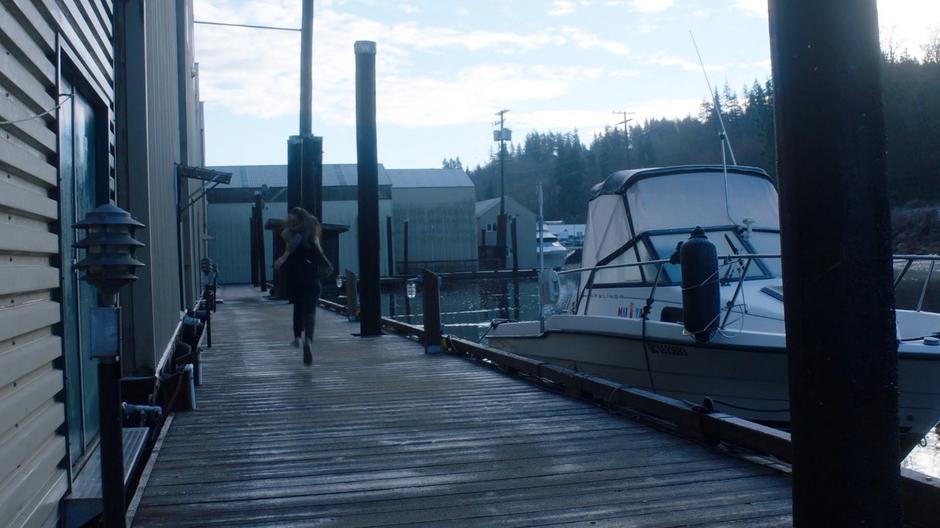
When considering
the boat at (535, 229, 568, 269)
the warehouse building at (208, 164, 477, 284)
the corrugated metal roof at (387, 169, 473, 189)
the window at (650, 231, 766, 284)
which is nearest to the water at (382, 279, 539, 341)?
the boat at (535, 229, 568, 269)

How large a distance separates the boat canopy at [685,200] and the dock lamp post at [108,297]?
779 cm

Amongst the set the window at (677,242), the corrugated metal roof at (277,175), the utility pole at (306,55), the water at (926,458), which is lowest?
the water at (926,458)

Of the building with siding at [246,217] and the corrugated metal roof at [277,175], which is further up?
the corrugated metal roof at [277,175]

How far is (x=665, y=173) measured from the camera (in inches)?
427

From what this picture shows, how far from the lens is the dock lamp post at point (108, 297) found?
3.43 metres

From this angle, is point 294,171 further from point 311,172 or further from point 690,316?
point 690,316

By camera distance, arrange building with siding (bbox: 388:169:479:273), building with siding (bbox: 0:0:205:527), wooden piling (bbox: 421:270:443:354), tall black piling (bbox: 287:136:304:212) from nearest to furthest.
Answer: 1. building with siding (bbox: 0:0:205:527)
2. wooden piling (bbox: 421:270:443:354)
3. tall black piling (bbox: 287:136:304:212)
4. building with siding (bbox: 388:169:479:273)

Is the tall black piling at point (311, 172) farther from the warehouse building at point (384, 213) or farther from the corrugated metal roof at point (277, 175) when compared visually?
the corrugated metal roof at point (277, 175)

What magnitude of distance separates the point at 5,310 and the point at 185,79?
1574 centimetres

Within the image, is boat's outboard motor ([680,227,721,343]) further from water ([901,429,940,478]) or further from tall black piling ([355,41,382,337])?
tall black piling ([355,41,382,337])

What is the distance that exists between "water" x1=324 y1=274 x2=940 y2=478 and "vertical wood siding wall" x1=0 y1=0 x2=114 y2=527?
7889 millimetres

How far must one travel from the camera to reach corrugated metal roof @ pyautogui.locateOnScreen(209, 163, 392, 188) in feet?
168

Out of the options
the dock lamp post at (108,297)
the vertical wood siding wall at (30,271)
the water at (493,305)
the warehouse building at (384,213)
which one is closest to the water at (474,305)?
the water at (493,305)

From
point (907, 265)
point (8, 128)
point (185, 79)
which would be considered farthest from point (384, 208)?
point (8, 128)
